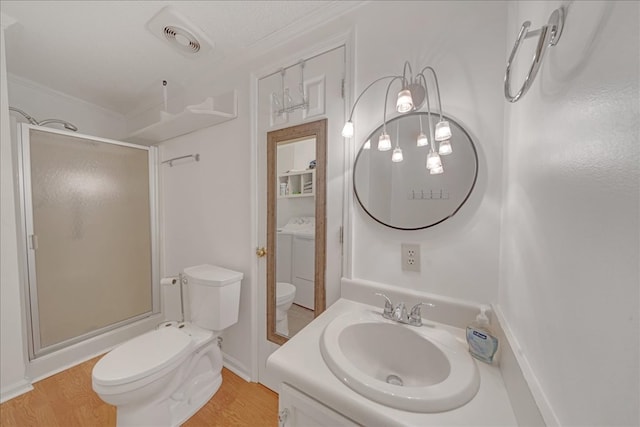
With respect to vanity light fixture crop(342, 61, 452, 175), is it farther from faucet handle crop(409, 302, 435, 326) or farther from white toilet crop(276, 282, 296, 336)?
white toilet crop(276, 282, 296, 336)

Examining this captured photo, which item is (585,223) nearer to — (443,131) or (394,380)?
(443,131)

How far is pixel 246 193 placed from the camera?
1567 mm

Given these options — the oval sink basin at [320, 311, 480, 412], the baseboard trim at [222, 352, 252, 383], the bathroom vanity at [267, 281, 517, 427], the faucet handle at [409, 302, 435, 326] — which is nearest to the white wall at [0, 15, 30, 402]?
the baseboard trim at [222, 352, 252, 383]

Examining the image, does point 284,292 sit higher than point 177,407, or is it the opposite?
point 284,292

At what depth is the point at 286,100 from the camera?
1366mm

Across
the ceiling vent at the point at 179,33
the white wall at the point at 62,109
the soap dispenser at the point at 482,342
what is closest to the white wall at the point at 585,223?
the soap dispenser at the point at 482,342

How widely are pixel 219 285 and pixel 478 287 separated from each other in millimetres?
1393

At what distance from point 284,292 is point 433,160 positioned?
3.66ft

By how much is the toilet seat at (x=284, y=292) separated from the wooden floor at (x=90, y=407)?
62 cm

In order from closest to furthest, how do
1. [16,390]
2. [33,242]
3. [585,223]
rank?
[585,223], [16,390], [33,242]

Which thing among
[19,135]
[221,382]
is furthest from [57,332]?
[19,135]

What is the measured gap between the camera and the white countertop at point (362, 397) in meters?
0.54

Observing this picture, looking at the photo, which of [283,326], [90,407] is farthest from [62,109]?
[283,326]

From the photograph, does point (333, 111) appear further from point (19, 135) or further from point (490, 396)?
point (19, 135)
